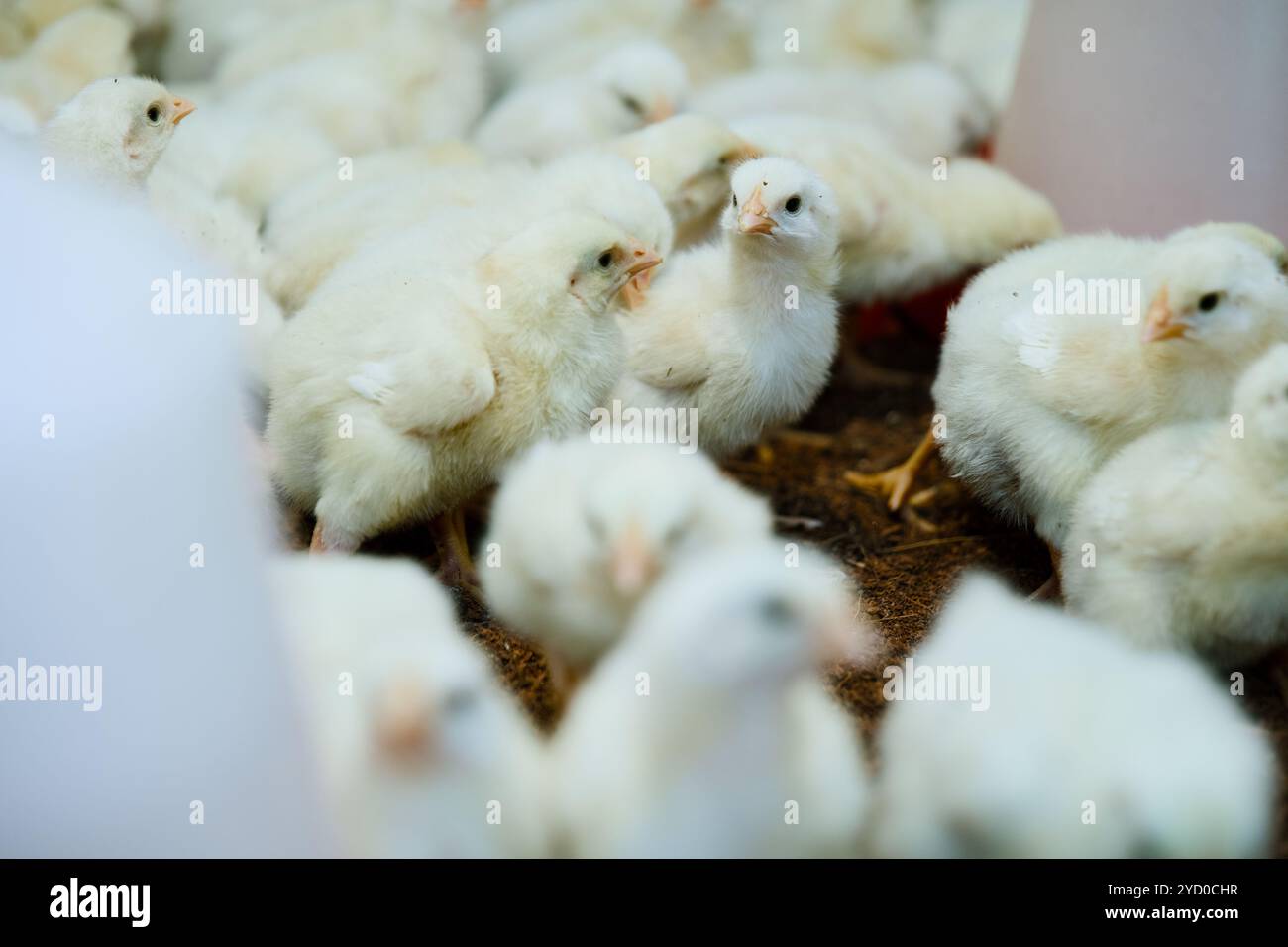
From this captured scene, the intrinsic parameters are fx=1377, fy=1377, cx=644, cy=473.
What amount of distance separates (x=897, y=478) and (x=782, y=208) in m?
0.78

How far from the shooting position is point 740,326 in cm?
246

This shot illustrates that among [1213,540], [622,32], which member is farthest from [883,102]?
[1213,540]

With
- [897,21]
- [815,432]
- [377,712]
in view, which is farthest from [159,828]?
[897,21]

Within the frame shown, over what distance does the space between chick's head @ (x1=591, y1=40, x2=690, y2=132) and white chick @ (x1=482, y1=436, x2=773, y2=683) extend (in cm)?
163

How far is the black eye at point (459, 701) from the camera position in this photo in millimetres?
1384

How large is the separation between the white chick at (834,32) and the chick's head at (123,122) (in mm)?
2002

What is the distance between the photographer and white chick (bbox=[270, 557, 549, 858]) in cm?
139

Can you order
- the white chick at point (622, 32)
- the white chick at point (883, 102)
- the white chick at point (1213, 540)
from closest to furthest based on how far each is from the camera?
the white chick at point (1213, 540)
the white chick at point (883, 102)
the white chick at point (622, 32)

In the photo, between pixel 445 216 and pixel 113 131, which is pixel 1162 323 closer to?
pixel 445 216

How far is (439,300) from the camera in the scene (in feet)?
7.02

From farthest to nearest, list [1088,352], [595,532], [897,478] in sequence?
[897,478] → [1088,352] → [595,532]

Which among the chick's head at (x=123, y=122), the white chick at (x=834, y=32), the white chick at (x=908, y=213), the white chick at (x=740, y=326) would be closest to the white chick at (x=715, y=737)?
the white chick at (x=740, y=326)

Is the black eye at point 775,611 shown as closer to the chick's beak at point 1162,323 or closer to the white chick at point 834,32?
the chick's beak at point 1162,323
